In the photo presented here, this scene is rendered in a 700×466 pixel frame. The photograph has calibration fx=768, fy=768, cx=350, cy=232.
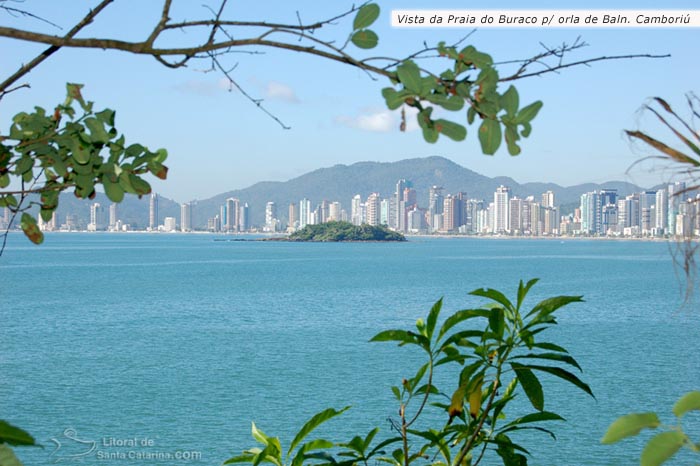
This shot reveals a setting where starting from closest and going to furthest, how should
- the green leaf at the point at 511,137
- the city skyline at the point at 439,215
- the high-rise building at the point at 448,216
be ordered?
1. the green leaf at the point at 511,137
2. the city skyline at the point at 439,215
3. the high-rise building at the point at 448,216

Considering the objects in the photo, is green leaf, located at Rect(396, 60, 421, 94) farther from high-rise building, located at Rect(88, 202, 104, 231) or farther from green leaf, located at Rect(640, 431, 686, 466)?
high-rise building, located at Rect(88, 202, 104, 231)

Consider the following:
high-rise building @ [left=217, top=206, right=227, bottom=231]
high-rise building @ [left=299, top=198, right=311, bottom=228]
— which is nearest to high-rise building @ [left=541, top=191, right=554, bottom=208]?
high-rise building @ [left=299, top=198, right=311, bottom=228]

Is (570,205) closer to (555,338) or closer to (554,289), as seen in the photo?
(554,289)

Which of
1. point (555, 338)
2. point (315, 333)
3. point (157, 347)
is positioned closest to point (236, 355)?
point (157, 347)

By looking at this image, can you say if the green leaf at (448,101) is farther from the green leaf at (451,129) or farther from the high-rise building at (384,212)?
the high-rise building at (384,212)

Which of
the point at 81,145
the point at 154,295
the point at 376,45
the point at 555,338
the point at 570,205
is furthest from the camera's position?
the point at 570,205

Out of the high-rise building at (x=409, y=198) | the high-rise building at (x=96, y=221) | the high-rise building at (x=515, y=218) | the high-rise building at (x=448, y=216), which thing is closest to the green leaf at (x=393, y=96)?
the high-rise building at (x=515, y=218)

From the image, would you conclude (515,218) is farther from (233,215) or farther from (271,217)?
(233,215)
